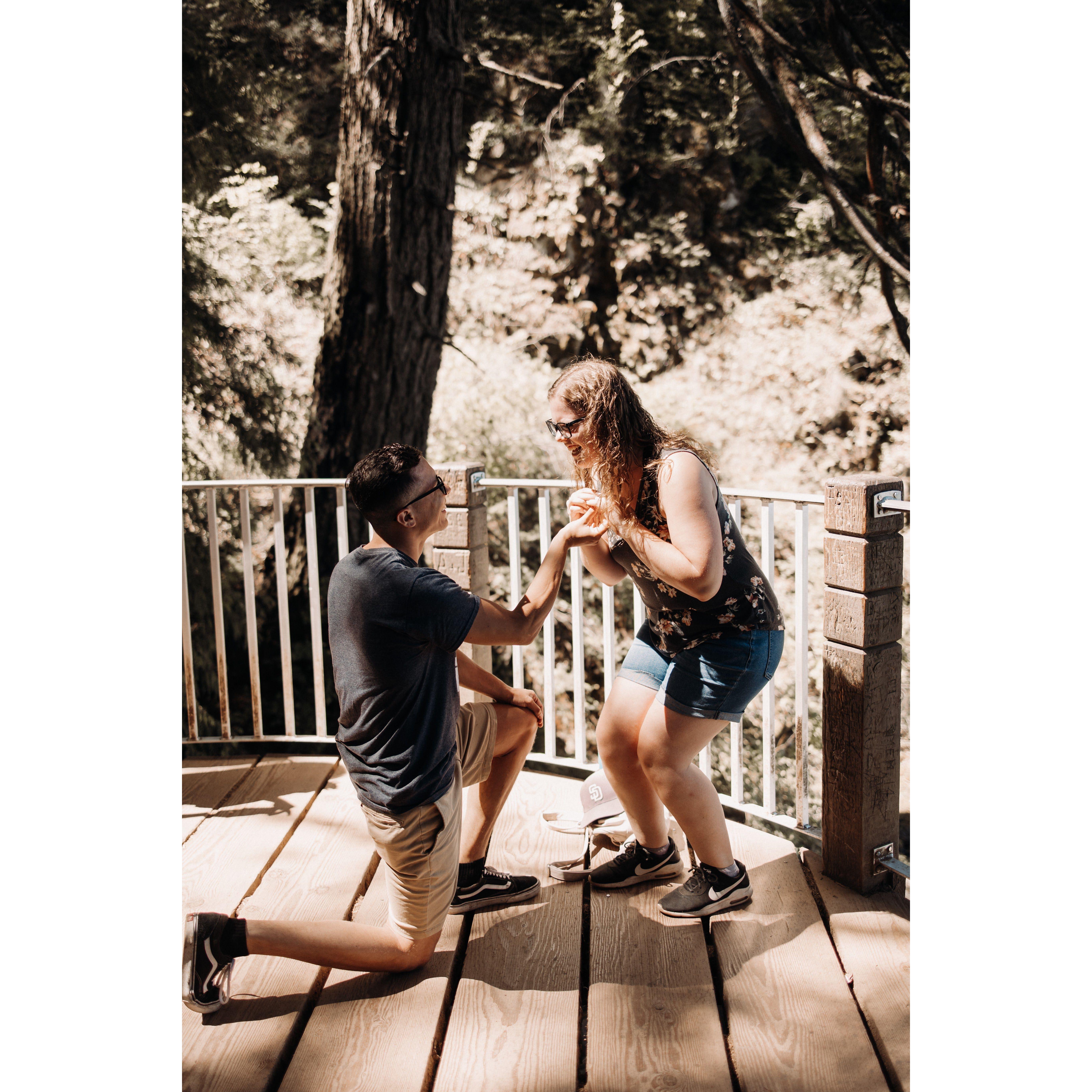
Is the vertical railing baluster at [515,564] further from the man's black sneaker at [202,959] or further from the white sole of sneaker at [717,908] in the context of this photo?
the man's black sneaker at [202,959]

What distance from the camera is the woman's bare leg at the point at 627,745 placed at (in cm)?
234

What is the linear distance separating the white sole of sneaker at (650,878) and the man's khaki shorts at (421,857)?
0.54 m

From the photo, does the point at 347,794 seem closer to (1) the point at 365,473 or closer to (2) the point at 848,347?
(1) the point at 365,473

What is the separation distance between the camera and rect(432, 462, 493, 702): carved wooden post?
9.91 ft

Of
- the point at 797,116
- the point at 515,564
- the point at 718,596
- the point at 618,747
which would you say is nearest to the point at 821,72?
the point at 797,116

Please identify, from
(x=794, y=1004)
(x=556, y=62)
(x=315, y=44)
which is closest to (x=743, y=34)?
(x=556, y=62)

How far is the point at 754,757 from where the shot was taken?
715 cm

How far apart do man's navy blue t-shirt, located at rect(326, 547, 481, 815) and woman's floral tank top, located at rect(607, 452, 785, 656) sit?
0.50m

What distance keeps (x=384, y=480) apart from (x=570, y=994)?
1.22 meters

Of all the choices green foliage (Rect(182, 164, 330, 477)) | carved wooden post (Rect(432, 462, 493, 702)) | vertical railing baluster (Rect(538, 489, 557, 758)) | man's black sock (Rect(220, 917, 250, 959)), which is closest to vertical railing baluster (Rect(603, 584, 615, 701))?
vertical railing baluster (Rect(538, 489, 557, 758))

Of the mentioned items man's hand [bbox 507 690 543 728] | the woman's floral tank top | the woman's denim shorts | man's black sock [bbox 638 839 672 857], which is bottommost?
man's black sock [bbox 638 839 672 857]

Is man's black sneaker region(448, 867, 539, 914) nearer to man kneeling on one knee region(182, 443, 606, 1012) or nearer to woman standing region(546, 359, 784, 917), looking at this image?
man kneeling on one knee region(182, 443, 606, 1012)

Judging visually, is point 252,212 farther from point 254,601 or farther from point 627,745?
point 627,745

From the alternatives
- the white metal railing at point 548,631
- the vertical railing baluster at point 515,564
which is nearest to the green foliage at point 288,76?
the white metal railing at point 548,631
